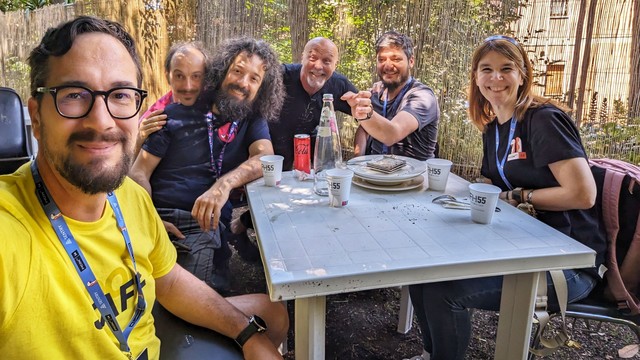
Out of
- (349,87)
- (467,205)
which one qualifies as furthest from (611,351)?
(349,87)

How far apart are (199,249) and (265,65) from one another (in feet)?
3.73

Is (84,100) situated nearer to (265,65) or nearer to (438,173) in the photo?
(438,173)

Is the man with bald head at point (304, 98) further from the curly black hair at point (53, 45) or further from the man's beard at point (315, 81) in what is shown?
the curly black hair at point (53, 45)

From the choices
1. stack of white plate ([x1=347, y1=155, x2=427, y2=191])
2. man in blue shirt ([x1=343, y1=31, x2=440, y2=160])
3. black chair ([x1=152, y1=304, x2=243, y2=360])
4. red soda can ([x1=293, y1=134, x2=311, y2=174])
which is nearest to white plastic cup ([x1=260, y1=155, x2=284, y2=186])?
red soda can ([x1=293, y1=134, x2=311, y2=174])

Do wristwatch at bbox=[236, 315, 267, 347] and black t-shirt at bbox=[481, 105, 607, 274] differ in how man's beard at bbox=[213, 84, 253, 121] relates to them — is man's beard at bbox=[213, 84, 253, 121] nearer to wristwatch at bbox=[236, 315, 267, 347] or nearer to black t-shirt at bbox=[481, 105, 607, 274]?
wristwatch at bbox=[236, 315, 267, 347]

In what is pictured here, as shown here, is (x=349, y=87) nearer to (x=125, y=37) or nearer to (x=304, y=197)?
(x=304, y=197)

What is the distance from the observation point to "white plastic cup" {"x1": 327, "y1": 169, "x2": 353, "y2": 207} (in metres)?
1.62

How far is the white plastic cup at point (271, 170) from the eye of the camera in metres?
1.92

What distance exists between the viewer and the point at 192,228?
2182 mm

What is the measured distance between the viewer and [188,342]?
132 centimetres

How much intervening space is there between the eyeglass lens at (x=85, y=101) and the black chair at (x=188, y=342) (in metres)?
0.70

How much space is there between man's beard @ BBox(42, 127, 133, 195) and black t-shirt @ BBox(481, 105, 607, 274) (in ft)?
5.10

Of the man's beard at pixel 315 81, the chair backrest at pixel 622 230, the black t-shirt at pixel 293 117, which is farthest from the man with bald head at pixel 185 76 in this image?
the chair backrest at pixel 622 230

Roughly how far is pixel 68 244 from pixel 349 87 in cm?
249
